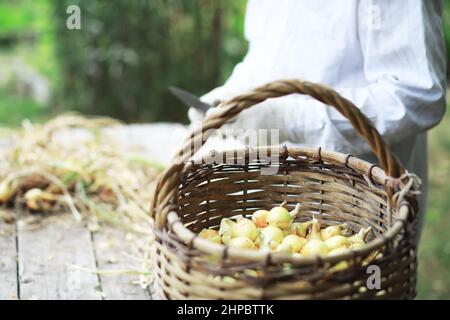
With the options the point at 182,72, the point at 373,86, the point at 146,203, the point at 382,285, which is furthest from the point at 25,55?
the point at 382,285

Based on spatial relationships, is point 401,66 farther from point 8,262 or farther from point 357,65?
point 8,262

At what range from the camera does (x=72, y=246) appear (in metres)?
1.53

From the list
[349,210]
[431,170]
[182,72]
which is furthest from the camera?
[182,72]

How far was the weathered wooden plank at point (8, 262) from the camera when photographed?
1.30 metres

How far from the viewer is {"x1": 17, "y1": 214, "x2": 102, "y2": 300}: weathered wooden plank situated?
131 centimetres

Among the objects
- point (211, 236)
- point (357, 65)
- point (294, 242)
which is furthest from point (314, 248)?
point (357, 65)

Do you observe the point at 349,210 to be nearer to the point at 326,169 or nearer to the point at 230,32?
the point at 326,169

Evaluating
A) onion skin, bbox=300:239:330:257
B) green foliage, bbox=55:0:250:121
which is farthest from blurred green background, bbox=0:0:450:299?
onion skin, bbox=300:239:330:257

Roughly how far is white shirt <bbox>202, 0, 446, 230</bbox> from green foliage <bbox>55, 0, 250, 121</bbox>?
7.04 ft

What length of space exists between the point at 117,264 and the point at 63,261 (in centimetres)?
12

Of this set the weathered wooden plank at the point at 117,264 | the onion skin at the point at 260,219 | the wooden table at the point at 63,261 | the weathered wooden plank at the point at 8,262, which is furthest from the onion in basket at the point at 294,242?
the weathered wooden plank at the point at 8,262

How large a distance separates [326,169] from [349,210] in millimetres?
83

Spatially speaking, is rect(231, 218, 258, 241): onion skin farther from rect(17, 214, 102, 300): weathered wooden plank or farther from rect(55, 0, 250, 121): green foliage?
rect(55, 0, 250, 121): green foliage

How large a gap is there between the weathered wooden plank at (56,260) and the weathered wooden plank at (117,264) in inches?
0.8
